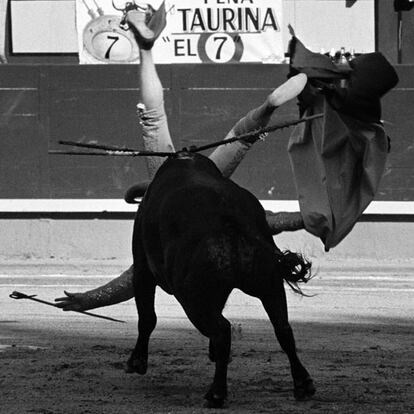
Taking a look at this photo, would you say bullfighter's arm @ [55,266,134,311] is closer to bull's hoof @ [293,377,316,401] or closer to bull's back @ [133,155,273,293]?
bull's back @ [133,155,273,293]

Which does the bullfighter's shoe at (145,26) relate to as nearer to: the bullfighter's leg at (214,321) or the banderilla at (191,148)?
the banderilla at (191,148)

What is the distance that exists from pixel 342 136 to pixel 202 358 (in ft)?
4.21

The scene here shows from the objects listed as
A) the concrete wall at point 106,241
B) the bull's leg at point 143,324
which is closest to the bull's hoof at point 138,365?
the bull's leg at point 143,324

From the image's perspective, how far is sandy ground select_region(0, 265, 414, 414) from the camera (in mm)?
5324

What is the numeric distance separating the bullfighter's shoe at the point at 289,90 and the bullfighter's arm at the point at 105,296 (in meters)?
1.24

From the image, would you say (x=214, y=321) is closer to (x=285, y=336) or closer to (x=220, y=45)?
(x=285, y=336)

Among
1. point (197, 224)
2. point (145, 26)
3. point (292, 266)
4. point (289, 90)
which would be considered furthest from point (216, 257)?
point (145, 26)

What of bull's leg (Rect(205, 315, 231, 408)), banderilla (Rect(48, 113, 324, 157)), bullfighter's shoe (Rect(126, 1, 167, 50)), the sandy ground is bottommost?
the sandy ground

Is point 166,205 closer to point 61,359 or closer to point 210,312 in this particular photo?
point 210,312

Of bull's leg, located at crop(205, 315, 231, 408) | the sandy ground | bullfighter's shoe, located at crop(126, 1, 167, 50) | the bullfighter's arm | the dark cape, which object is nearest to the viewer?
bull's leg, located at crop(205, 315, 231, 408)

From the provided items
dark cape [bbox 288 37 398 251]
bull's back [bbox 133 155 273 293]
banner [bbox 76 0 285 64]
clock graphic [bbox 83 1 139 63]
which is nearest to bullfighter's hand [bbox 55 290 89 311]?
bull's back [bbox 133 155 273 293]

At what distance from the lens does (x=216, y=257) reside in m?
5.06

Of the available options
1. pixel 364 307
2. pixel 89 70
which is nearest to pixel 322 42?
pixel 89 70

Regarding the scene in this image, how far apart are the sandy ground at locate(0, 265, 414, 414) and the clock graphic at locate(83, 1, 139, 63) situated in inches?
123
